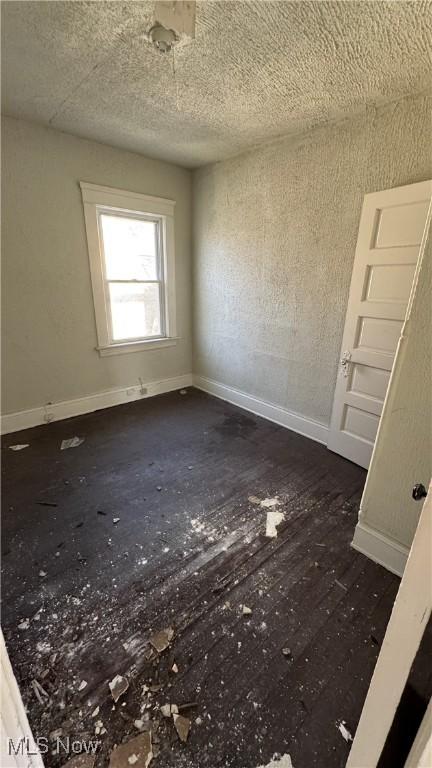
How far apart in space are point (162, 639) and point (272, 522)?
3.04ft

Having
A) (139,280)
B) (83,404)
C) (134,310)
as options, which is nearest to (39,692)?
(83,404)

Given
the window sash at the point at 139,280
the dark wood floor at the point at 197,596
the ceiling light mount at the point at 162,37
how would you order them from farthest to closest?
the window sash at the point at 139,280
the ceiling light mount at the point at 162,37
the dark wood floor at the point at 197,596

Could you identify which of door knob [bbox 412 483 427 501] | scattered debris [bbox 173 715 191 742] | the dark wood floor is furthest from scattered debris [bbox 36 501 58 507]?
door knob [bbox 412 483 427 501]

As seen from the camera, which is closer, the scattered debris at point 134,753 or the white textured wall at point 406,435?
the scattered debris at point 134,753

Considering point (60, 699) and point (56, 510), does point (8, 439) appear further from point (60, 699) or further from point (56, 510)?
point (60, 699)

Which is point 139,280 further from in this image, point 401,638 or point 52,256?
point 401,638

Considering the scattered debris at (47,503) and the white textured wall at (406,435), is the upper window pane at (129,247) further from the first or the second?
the white textured wall at (406,435)

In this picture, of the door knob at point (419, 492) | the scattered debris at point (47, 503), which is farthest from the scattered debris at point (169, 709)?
the scattered debris at point (47, 503)

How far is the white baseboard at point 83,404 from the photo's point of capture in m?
3.09

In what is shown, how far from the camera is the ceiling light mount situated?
4.99ft

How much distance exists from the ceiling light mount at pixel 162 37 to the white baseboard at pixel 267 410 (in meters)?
2.81

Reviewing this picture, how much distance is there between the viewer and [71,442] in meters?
2.95

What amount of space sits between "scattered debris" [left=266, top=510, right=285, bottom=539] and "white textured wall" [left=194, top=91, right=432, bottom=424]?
1.20 meters

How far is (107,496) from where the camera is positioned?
2.28 m
